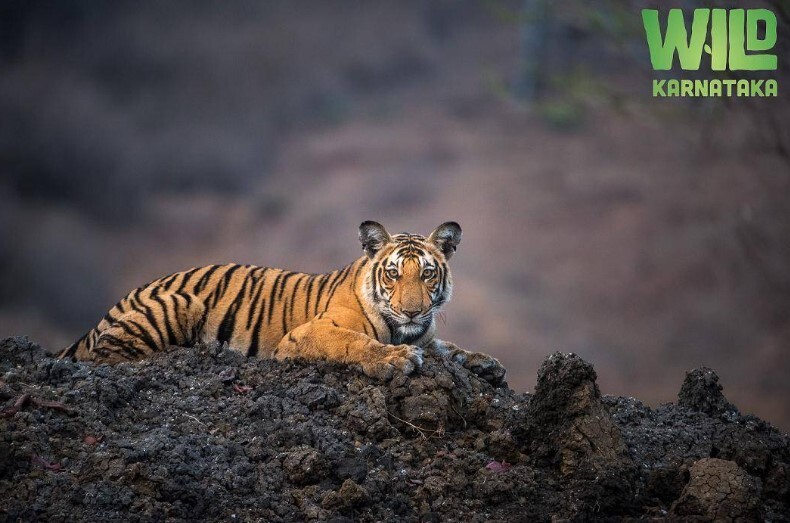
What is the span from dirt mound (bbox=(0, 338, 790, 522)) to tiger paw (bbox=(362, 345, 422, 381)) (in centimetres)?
7

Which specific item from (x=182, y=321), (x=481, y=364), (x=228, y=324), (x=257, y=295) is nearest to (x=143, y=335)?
(x=182, y=321)

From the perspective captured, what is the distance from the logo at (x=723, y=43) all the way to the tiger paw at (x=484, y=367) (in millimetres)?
5156

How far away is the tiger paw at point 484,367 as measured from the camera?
6.60m

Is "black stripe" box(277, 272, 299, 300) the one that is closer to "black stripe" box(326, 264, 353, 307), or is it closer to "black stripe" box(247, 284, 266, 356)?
"black stripe" box(247, 284, 266, 356)

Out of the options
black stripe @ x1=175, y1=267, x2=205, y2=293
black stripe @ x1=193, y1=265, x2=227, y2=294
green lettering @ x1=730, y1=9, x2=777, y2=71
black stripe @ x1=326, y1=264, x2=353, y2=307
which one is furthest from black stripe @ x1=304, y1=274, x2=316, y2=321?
green lettering @ x1=730, y1=9, x2=777, y2=71

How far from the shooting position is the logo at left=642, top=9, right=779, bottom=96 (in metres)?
10.5

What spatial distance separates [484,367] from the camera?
6598 mm

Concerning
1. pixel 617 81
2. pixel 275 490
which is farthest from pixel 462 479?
pixel 617 81

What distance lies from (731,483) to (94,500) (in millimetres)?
3066

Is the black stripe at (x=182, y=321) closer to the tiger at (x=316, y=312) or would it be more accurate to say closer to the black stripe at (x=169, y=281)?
the tiger at (x=316, y=312)

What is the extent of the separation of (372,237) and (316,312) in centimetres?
69

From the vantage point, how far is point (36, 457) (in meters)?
5.27

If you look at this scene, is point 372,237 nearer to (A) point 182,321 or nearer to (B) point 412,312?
(B) point 412,312

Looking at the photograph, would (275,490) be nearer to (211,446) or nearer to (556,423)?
(211,446)
